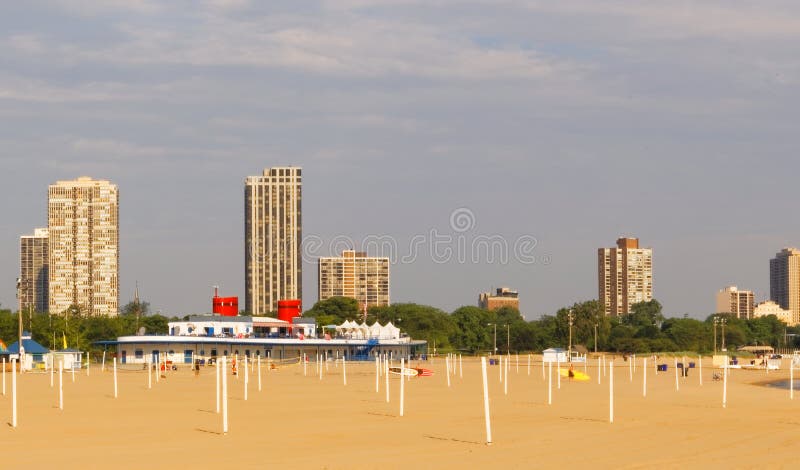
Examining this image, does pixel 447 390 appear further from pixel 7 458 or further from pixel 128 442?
pixel 7 458

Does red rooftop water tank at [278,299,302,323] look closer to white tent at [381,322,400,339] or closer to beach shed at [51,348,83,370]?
white tent at [381,322,400,339]

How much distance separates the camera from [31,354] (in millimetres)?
83875

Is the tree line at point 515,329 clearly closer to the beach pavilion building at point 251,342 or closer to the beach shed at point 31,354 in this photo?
the beach pavilion building at point 251,342

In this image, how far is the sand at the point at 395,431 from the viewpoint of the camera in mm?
24266

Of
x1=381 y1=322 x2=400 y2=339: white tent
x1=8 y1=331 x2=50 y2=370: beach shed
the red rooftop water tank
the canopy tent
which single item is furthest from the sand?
the red rooftop water tank

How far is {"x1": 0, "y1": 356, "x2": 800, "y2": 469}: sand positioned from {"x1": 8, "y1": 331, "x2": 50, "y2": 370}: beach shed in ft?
98.0

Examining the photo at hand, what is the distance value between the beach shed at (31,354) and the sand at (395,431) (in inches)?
1176

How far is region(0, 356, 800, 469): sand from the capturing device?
79.6ft

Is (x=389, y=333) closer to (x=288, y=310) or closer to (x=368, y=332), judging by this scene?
(x=368, y=332)

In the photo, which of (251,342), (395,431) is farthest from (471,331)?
(395,431)

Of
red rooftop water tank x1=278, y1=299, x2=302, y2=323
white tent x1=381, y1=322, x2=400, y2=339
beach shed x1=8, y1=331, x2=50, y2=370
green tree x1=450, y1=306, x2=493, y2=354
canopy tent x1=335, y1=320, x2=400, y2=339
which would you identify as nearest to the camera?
→ beach shed x1=8, y1=331, x2=50, y2=370

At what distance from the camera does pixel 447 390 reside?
180ft

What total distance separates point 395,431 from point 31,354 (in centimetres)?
5933

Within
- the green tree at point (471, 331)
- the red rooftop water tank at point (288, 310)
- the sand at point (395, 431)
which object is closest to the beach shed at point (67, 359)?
the sand at point (395, 431)
